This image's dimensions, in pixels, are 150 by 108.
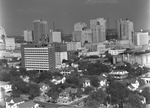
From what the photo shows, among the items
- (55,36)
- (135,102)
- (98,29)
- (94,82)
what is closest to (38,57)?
(94,82)

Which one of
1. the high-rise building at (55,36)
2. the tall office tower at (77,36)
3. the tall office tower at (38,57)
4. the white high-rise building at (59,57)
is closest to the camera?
the tall office tower at (38,57)

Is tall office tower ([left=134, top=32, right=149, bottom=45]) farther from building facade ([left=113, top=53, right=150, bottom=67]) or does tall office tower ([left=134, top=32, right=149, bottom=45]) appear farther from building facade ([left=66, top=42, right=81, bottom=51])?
building facade ([left=113, top=53, right=150, bottom=67])

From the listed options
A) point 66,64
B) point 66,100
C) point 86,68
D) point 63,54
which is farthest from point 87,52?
point 66,100

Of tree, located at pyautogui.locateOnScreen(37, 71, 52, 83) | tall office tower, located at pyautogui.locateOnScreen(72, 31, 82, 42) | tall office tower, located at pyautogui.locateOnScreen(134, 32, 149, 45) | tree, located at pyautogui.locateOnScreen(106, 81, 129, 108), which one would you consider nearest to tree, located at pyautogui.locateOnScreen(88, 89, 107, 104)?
tree, located at pyautogui.locateOnScreen(106, 81, 129, 108)

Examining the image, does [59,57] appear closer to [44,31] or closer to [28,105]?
[44,31]

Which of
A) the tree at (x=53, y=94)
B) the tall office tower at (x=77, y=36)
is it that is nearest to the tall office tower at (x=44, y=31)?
the tall office tower at (x=77, y=36)

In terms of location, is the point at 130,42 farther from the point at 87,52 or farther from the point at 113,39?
the point at 87,52

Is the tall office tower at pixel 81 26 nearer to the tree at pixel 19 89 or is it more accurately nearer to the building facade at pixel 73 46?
the building facade at pixel 73 46
